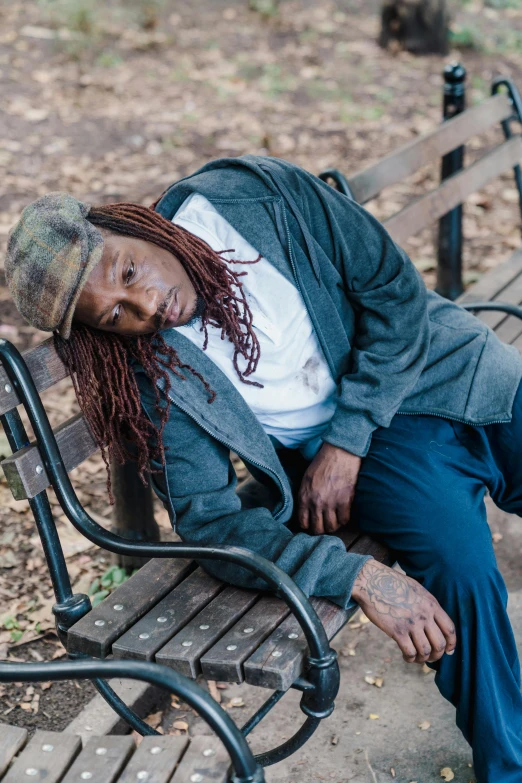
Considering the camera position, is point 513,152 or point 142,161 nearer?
point 513,152

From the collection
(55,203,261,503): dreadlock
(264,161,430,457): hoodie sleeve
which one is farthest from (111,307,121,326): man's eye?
(264,161,430,457): hoodie sleeve

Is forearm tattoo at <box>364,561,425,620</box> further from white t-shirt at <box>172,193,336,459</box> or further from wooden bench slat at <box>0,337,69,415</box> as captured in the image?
wooden bench slat at <box>0,337,69,415</box>

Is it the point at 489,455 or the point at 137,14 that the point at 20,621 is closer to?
the point at 489,455

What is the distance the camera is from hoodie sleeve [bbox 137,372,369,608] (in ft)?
7.52

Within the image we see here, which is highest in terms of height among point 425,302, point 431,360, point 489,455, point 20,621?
point 425,302

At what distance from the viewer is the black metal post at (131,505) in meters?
3.22

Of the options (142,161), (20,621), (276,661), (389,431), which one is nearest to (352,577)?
(276,661)

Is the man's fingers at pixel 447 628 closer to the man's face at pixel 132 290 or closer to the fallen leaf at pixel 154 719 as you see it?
the man's face at pixel 132 290

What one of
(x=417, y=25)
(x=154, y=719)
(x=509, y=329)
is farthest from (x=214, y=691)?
(x=417, y=25)

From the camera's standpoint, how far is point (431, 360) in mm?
2752

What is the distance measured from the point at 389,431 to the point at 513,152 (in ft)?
8.50

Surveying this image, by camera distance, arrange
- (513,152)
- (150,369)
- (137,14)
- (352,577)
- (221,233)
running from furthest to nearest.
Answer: (137,14) → (513,152) → (221,233) → (150,369) → (352,577)

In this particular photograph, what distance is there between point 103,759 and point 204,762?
0.21 meters

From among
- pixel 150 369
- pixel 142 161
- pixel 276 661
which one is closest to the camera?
pixel 276 661
